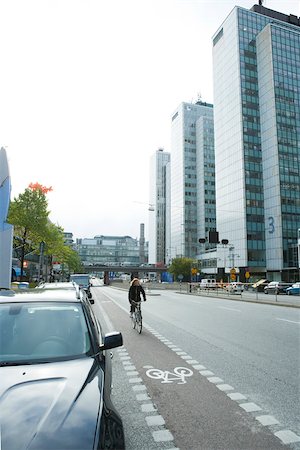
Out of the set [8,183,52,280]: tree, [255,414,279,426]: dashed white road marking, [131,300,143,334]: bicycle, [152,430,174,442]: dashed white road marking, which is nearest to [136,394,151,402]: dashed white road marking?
[152,430,174,442]: dashed white road marking

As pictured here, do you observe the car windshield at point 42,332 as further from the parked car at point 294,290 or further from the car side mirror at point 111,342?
the parked car at point 294,290

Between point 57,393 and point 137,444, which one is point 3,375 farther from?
point 137,444

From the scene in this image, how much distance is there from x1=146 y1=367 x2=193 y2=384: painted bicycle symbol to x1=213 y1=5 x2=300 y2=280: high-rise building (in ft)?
212

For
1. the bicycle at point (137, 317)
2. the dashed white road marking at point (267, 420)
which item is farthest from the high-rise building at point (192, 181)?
the dashed white road marking at point (267, 420)

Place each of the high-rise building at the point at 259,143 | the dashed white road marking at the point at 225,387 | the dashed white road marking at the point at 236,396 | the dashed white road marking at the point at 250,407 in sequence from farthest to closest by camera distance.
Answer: the high-rise building at the point at 259,143 → the dashed white road marking at the point at 225,387 → the dashed white road marking at the point at 236,396 → the dashed white road marking at the point at 250,407

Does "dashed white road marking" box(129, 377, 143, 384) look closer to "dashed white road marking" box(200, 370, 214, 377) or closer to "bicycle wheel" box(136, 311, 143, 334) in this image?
"dashed white road marking" box(200, 370, 214, 377)

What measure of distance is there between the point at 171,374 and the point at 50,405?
14.1 feet

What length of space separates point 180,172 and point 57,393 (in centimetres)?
12684

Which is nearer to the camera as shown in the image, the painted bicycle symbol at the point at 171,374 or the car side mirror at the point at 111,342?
the car side mirror at the point at 111,342

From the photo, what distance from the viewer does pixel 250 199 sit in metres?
75.2

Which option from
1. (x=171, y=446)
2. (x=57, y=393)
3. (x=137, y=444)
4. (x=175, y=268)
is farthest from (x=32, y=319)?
(x=175, y=268)

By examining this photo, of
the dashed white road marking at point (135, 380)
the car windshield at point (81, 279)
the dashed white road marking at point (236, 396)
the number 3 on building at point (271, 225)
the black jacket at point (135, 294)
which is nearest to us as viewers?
the dashed white road marking at point (236, 396)

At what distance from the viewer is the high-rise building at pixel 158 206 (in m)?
161

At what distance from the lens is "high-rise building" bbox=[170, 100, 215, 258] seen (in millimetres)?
119625
